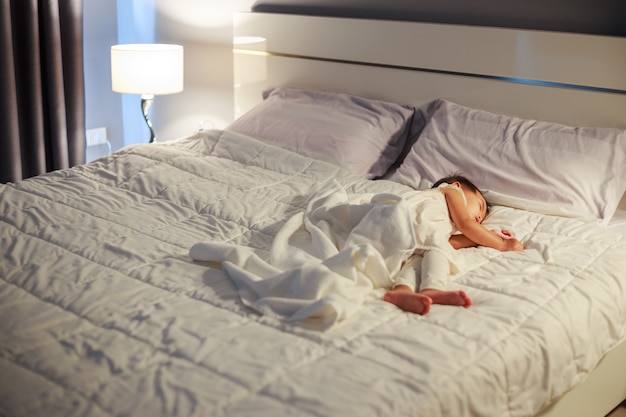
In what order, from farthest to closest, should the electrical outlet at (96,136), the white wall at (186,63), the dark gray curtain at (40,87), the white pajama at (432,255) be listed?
the electrical outlet at (96,136)
the white wall at (186,63)
the dark gray curtain at (40,87)
the white pajama at (432,255)

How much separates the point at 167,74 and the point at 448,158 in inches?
59.2

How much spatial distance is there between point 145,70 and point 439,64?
1360 millimetres

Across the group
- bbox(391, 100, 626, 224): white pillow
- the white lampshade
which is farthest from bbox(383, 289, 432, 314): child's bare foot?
the white lampshade

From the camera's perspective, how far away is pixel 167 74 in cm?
369

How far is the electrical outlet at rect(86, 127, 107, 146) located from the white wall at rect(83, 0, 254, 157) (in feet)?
0.08

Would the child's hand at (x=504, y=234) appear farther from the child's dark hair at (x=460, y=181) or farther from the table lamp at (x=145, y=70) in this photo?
the table lamp at (x=145, y=70)

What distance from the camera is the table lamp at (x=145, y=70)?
3.62 m

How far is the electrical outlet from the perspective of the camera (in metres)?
4.19

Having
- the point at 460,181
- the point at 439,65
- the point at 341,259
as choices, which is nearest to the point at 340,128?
the point at 439,65

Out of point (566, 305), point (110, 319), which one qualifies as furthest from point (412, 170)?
point (110, 319)

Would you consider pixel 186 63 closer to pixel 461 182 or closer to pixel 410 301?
pixel 461 182

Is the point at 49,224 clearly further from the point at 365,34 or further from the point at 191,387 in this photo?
the point at 365,34

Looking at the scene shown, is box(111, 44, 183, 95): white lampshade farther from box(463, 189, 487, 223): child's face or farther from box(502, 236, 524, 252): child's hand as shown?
box(502, 236, 524, 252): child's hand

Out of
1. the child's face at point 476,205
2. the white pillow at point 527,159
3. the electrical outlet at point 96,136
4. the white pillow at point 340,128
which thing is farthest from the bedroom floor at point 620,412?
the electrical outlet at point 96,136
